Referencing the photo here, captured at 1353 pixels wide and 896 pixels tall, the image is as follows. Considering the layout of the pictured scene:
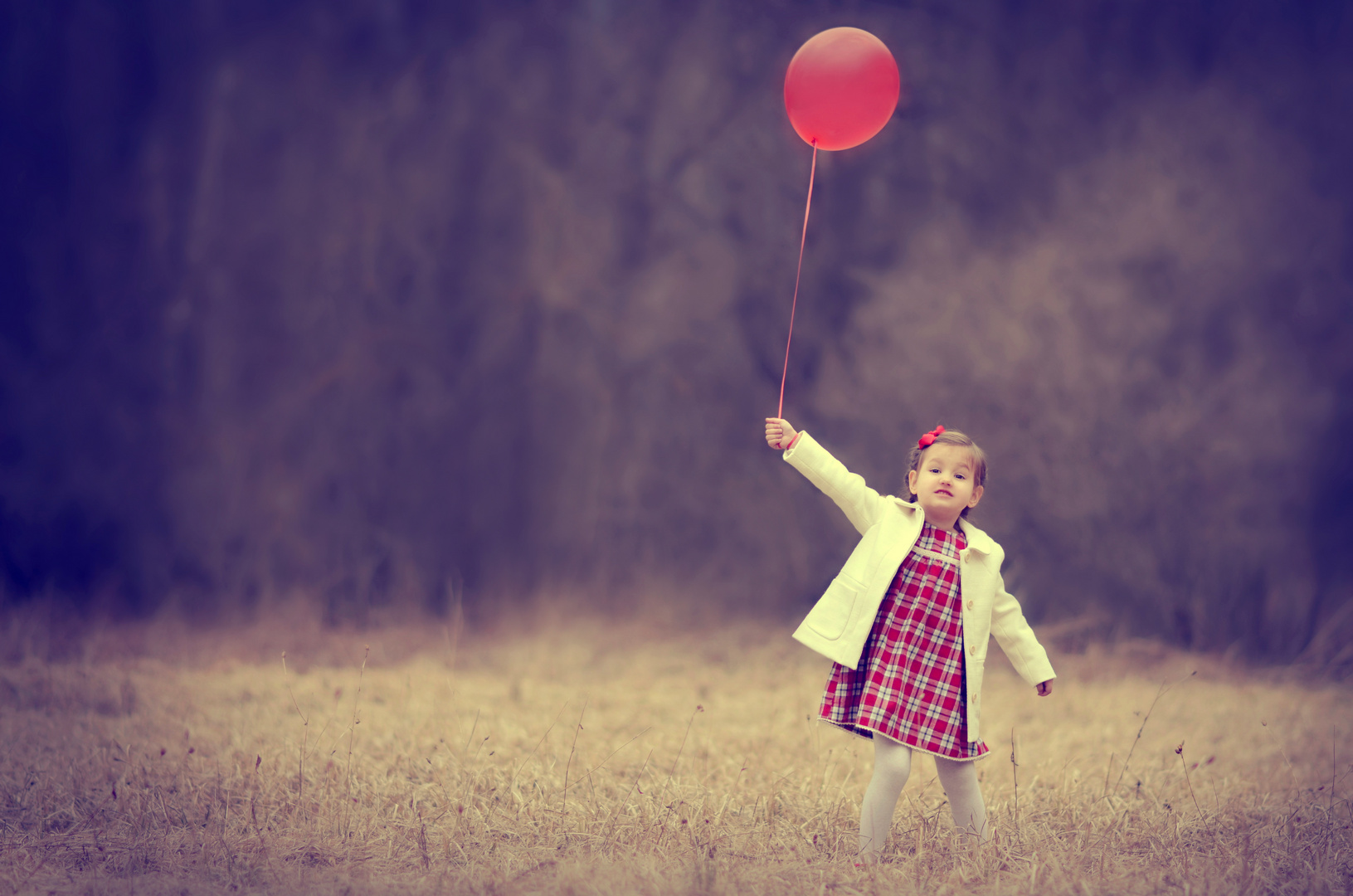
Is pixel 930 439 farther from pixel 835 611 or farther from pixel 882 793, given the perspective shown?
pixel 882 793

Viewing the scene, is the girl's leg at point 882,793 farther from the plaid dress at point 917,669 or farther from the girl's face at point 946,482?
the girl's face at point 946,482

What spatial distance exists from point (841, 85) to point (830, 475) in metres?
1.12

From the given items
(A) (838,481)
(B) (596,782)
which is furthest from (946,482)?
(B) (596,782)

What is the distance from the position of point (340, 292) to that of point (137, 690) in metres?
2.74

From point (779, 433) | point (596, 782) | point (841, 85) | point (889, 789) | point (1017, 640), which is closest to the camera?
point (889, 789)

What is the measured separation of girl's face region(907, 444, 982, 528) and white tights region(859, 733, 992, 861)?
1.91 ft

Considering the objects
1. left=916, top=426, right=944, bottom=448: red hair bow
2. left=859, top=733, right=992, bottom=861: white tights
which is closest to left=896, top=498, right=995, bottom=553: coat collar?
left=916, top=426, right=944, bottom=448: red hair bow

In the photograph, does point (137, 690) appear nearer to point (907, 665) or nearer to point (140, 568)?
point (140, 568)

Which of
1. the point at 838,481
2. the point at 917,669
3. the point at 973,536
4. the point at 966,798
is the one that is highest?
the point at 838,481

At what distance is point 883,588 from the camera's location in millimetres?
2727

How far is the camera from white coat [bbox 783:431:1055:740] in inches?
107

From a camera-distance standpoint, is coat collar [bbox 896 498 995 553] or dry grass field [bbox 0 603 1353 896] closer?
dry grass field [bbox 0 603 1353 896]

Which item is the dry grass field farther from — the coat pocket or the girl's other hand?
the girl's other hand

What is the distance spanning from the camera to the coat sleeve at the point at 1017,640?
286 centimetres
